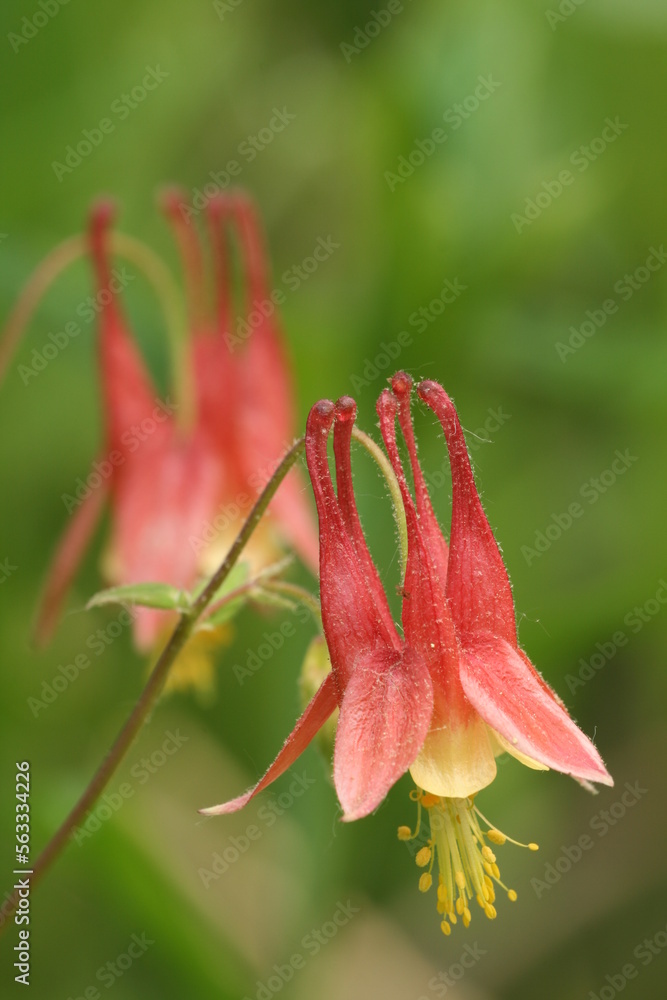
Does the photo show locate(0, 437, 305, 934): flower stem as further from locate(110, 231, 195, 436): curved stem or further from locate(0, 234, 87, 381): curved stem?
locate(110, 231, 195, 436): curved stem

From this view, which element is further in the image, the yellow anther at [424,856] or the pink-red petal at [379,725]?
the yellow anther at [424,856]

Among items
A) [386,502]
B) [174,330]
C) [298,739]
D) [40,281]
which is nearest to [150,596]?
[298,739]

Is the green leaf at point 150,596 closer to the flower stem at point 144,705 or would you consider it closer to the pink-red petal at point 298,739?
A: the flower stem at point 144,705

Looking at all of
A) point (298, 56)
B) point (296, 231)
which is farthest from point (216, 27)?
point (296, 231)

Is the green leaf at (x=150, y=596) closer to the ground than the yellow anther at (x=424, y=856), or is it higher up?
closer to the ground

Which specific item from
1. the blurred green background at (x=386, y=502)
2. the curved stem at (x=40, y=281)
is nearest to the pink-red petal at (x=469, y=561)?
the curved stem at (x=40, y=281)

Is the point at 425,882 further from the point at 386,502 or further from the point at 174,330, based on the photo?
the point at 386,502

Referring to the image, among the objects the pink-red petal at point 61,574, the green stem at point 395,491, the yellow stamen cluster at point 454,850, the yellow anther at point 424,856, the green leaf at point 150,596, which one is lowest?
the pink-red petal at point 61,574
